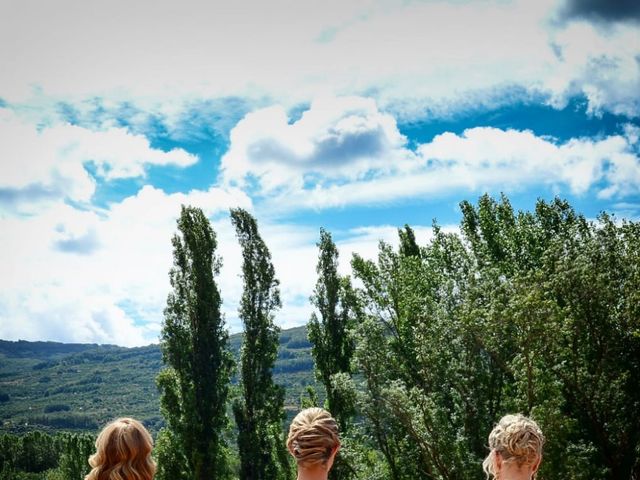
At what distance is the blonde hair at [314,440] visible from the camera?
3.83 meters

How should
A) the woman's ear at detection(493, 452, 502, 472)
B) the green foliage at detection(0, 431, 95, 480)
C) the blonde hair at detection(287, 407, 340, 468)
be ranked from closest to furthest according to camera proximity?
the blonde hair at detection(287, 407, 340, 468) < the woman's ear at detection(493, 452, 502, 472) < the green foliage at detection(0, 431, 95, 480)

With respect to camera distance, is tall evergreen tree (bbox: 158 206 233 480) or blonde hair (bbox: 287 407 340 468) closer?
blonde hair (bbox: 287 407 340 468)

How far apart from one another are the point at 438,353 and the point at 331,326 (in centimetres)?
1088

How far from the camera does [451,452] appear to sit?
64.6ft

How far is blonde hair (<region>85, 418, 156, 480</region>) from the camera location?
165 inches

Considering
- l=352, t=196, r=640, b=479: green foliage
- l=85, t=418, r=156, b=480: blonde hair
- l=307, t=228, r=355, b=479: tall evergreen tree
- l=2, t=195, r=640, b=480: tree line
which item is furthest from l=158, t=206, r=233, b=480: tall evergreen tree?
l=85, t=418, r=156, b=480: blonde hair

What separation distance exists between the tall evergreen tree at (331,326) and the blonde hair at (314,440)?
26428mm

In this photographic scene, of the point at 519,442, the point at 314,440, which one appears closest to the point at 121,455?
the point at 314,440

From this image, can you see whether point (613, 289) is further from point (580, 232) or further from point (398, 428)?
point (398, 428)

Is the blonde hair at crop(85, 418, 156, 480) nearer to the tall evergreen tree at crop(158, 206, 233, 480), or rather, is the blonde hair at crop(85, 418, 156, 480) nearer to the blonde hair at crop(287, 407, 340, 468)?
the blonde hair at crop(287, 407, 340, 468)

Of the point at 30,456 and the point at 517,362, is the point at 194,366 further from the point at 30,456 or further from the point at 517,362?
the point at 30,456

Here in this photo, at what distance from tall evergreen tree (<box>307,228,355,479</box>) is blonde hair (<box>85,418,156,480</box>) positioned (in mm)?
26122

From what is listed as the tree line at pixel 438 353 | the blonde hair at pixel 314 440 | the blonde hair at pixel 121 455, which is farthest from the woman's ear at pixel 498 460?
the tree line at pixel 438 353

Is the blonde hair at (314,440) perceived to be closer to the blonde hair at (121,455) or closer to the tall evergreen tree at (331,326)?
the blonde hair at (121,455)
